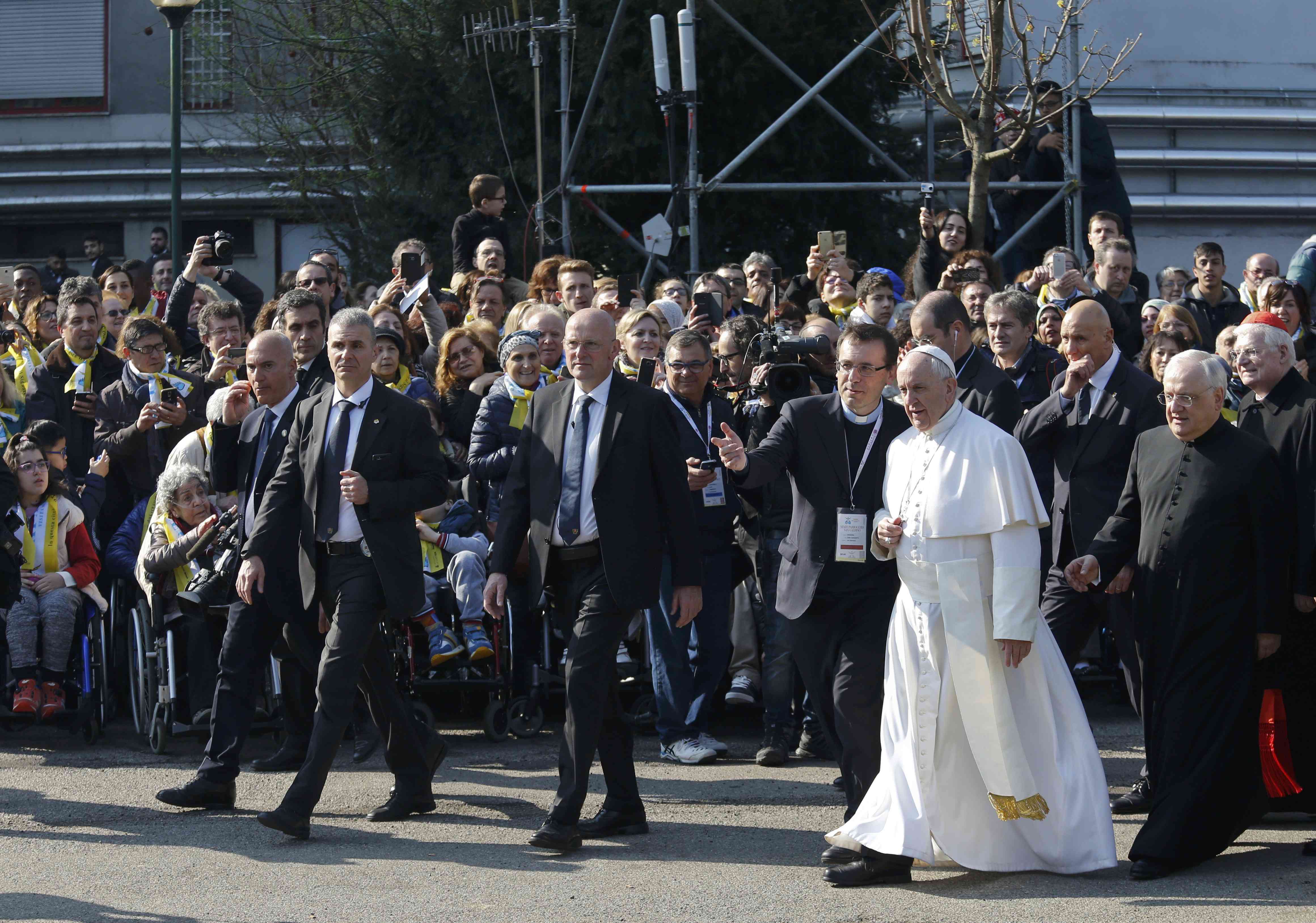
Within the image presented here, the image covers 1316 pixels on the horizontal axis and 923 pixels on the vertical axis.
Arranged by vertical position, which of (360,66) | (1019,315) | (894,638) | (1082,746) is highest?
(360,66)

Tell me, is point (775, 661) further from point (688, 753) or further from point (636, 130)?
point (636, 130)

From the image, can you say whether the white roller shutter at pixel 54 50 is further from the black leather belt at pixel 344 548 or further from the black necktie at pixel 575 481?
the black necktie at pixel 575 481

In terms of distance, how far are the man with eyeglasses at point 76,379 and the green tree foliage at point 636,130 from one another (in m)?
5.43

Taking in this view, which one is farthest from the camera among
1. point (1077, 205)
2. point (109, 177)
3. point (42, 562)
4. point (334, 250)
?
point (109, 177)

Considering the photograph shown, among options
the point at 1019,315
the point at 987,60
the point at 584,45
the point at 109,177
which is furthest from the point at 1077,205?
the point at 109,177

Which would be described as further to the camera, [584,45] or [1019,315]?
[584,45]

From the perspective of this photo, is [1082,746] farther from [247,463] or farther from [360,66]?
[360,66]

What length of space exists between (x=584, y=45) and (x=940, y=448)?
39.0ft

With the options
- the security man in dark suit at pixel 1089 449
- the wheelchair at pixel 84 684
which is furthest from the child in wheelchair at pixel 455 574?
the security man in dark suit at pixel 1089 449

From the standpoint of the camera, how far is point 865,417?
698 centimetres

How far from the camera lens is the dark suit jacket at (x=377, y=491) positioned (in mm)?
7215

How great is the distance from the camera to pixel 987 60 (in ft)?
43.8

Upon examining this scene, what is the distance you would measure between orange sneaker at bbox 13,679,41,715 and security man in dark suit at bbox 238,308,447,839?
224 cm

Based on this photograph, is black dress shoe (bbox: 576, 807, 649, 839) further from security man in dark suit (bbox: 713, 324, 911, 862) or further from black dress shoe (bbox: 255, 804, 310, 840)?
black dress shoe (bbox: 255, 804, 310, 840)
